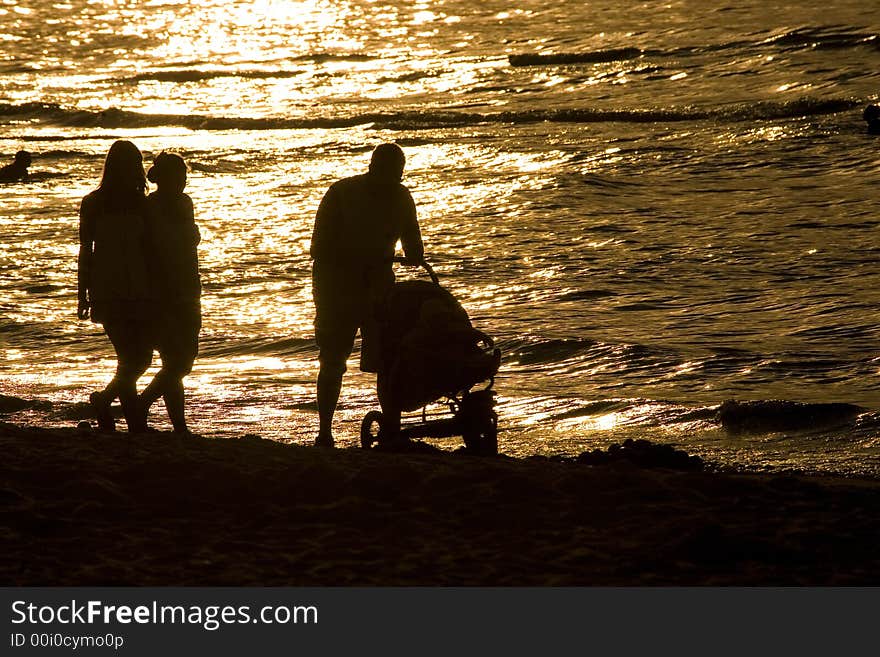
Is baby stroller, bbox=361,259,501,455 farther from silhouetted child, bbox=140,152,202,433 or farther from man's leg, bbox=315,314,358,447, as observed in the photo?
silhouetted child, bbox=140,152,202,433

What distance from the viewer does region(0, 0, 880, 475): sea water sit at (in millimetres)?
10633

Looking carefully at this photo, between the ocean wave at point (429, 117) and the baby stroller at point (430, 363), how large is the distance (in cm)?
1924

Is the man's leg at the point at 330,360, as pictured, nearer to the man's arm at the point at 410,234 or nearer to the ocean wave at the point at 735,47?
the man's arm at the point at 410,234

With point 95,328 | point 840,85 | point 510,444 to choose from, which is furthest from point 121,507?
point 840,85

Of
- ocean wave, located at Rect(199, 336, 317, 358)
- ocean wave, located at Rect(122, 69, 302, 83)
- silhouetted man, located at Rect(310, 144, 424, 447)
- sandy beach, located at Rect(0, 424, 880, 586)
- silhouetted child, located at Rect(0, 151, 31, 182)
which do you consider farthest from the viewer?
ocean wave, located at Rect(122, 69, 302, 83)

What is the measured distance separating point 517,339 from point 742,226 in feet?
18.7

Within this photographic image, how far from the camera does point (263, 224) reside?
18.2 metres

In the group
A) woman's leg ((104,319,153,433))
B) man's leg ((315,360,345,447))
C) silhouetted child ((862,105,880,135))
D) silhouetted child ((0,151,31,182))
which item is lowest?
silhouetted child ((862,105,880,135))

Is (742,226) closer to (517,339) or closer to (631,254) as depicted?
(631,254)

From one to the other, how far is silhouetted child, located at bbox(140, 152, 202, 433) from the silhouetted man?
722mm

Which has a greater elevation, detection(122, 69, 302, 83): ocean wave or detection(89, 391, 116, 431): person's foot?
detection(122, 69, 302, 83): ocean wave

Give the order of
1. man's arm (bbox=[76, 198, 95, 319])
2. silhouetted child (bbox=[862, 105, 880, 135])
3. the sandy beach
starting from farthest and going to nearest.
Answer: silhouetted child (bbox=[862, 105, 880, 135]) → man's arm (bbox=[76, 198, 95, 319]) → the sandy beach

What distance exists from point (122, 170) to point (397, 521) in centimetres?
237

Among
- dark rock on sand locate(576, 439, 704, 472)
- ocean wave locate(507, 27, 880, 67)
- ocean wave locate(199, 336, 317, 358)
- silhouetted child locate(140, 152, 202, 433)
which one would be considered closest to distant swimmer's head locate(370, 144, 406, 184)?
silhouetted child locate(140, 152, 202, 433)
